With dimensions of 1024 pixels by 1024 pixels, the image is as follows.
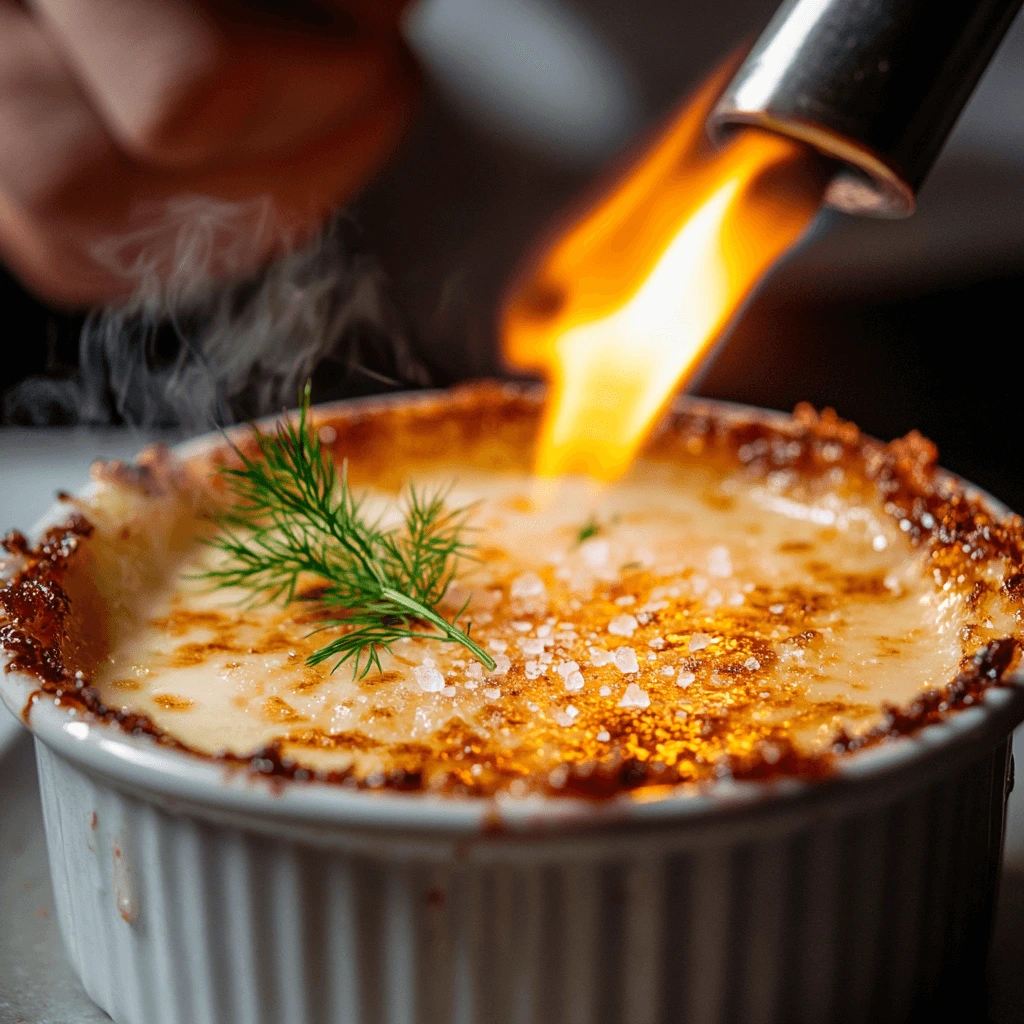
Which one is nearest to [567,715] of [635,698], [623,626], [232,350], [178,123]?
[635,698]

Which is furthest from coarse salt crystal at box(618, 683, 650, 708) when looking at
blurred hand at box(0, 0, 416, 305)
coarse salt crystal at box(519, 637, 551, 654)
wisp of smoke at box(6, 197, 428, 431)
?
blurred hand at box(0, 0, 416, 305)

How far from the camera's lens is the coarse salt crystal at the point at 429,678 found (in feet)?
3.08

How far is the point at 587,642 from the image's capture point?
1.02 metres

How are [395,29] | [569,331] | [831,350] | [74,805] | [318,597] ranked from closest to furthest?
[74,805] < [318,597] < [569,331] < [395,29] < [831,350]

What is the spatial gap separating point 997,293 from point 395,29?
4.18ft

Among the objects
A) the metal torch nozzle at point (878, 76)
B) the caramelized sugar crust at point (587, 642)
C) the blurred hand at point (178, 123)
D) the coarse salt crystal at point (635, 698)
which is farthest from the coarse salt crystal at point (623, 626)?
the blurred hand at point (178, 123)

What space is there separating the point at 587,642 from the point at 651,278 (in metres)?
0.35

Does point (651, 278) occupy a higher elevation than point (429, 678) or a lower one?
higher

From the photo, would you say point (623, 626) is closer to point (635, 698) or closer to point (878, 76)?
point (635, 698)

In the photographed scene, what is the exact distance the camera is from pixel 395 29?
2045 mm

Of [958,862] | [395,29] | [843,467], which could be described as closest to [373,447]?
[843,467]

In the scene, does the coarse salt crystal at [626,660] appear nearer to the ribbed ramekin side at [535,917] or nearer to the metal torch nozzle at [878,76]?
the ribbed ramekin side at [535,917]

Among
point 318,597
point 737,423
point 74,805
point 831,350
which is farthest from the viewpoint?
point 831,350

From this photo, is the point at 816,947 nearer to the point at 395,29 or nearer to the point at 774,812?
the point at 774,812
